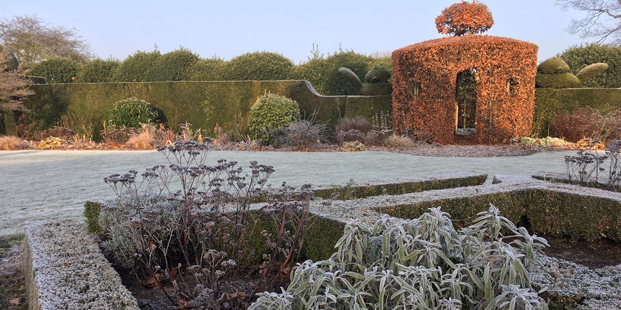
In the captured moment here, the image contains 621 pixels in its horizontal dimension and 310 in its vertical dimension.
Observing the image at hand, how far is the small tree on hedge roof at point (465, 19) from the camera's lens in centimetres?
1202

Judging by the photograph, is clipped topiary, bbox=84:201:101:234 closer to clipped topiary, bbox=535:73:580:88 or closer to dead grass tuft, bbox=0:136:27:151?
dead grass tuft, bbox=0:136:27:151

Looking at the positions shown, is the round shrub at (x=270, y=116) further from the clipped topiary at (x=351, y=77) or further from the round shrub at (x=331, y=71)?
the round shrub at (x=331, y=71)

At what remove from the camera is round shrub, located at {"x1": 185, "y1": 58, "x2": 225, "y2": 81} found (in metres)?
16.1

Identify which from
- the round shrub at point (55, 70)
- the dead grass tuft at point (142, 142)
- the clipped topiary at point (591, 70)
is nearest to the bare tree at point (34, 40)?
the round shrub at point (55, 70)

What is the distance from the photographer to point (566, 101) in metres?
12.2

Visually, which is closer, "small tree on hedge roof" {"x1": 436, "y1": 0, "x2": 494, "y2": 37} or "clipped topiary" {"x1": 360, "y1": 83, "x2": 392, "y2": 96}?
"small tree on hedge roof" {"x1": 436, "y1": 0, "x2": 494, "y2": 37}

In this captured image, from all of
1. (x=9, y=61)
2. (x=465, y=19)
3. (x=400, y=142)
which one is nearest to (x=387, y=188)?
(x=400, y=142)

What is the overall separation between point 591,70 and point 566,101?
2.49 metres

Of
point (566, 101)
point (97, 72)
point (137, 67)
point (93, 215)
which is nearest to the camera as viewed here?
point (93, 215)

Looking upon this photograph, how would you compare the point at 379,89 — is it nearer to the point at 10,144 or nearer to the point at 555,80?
the point at 555,80

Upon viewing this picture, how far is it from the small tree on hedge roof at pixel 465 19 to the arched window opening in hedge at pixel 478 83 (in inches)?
31.4

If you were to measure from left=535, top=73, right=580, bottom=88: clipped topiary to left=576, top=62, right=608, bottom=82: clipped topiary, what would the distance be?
169cm

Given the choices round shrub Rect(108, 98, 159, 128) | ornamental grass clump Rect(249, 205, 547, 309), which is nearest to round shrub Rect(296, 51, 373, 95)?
round shrub Rect(108, 98, 159, 128)

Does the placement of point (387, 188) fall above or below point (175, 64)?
below
